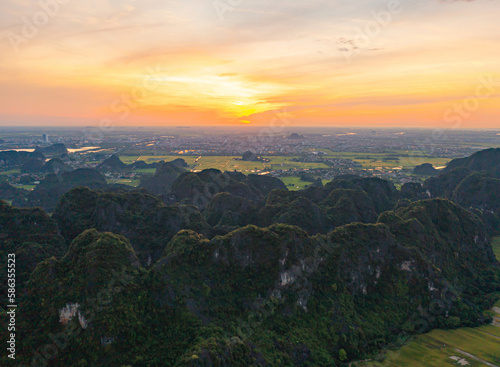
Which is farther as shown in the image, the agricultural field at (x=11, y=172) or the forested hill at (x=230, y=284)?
the agricultural field at (x=11, y=172)

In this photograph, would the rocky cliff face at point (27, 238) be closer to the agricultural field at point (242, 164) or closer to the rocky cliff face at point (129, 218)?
the rocky cliff face at point (129, 218)

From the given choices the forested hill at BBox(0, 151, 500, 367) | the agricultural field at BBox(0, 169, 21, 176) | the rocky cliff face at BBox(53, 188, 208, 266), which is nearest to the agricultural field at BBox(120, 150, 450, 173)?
the agricultural field at BBox(0, 169, 21, 176)

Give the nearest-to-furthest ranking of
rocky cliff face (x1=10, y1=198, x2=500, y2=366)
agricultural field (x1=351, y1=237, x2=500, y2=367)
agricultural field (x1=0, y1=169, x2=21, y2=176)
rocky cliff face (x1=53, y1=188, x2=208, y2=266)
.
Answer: rocky cliff face (x1=10, y1=198, x2=500, y2=366), agricultural field (x1=351, y1=237, x2=500, y2=367), rocky cliff face (x1=53, y1=188, x2=208, y2=266), agricultural field (x1=0, y1=169, x2=21, y2=176)

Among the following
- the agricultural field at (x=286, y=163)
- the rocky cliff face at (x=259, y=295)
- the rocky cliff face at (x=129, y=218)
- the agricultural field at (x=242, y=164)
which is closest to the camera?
the rocky cliff face at (x=259, y=295)

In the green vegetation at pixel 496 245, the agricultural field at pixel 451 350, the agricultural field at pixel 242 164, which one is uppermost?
the agricultural field at pixel 242 164

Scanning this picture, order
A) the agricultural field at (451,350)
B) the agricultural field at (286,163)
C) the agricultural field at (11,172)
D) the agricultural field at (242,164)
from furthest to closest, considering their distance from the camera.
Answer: the agricultural field at (286,163)
the agricultural field at (242,164)
the agricultural field at (11,172)
the agricultural field at (451,350)

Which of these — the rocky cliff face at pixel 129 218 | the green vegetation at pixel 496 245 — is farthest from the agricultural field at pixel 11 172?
the green vegetation at pixel 496 245

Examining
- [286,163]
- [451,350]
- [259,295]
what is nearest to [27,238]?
[259,295]

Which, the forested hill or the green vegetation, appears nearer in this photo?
the forested hill

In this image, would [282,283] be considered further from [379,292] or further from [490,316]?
[490,316]

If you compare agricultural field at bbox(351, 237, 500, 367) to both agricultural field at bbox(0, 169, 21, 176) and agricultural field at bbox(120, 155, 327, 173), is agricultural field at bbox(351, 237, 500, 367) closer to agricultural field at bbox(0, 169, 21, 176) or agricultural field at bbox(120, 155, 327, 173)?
agricultural field at bbox(120, 155, 327, 173)
